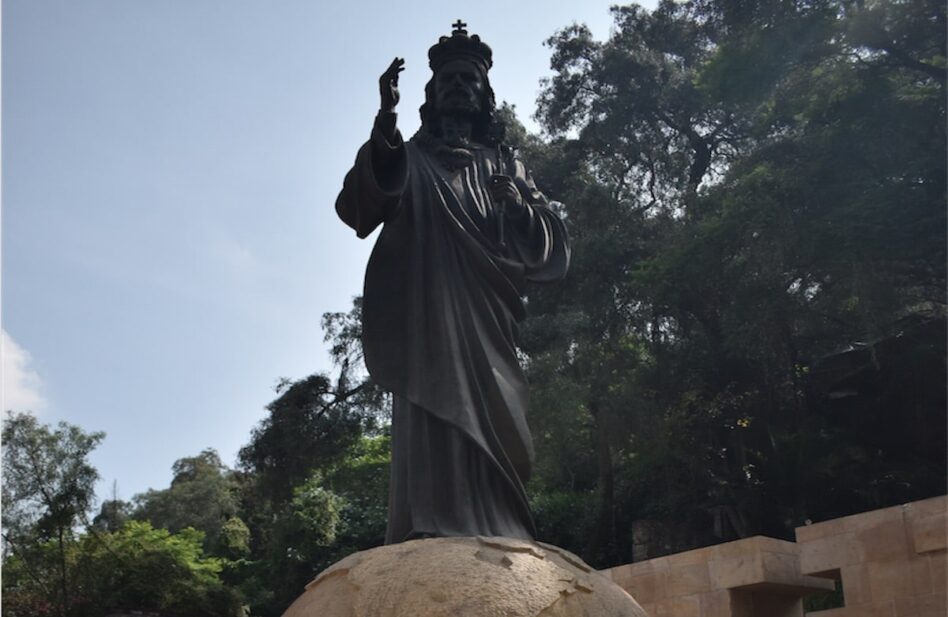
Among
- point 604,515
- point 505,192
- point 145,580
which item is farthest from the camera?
point 145,580

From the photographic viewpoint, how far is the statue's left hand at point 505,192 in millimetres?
5238

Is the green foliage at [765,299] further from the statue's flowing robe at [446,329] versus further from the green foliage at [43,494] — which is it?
the statue's flowing robe at [446,329]

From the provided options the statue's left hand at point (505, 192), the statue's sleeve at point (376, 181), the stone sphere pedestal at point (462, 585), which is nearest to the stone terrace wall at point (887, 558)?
the statue's left hand at point (505, 192)

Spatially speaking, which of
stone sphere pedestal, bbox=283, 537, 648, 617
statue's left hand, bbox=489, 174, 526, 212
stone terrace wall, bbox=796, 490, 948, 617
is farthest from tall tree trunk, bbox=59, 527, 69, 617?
stone sphere pedestal, bbox=283, 537, 648, 617

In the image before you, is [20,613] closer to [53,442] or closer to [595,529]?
[53,442]

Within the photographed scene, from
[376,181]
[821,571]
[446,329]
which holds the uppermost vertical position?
[376,181]

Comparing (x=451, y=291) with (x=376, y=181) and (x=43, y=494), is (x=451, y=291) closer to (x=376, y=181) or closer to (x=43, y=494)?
(x=376, y=181)

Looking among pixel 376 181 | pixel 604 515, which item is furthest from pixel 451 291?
pixel 604 515

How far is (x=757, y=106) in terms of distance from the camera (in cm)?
2064

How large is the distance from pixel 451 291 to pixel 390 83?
0.98 metres

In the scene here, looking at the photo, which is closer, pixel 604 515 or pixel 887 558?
pixel 887 558

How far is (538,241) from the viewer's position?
5.33 m

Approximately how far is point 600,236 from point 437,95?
16.0m

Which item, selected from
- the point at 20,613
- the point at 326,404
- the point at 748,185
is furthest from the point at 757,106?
the point at 20,613
